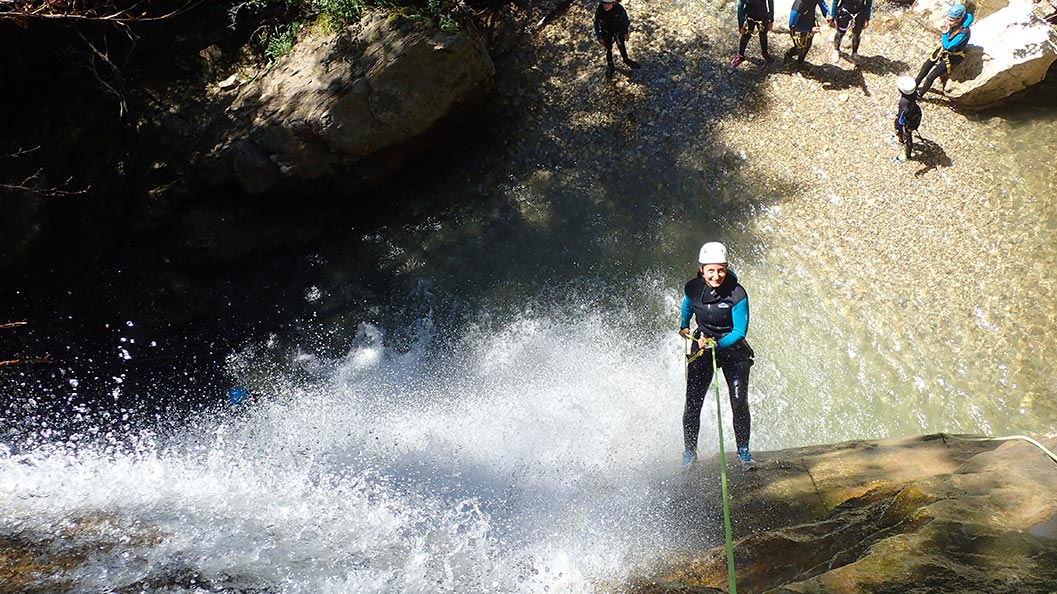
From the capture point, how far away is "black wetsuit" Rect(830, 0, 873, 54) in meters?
9.48

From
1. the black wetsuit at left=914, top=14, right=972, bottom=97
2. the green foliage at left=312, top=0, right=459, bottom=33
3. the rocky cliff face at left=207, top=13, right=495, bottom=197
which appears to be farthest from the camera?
the green foliage at left=312, top=0, right=459, bottom=33

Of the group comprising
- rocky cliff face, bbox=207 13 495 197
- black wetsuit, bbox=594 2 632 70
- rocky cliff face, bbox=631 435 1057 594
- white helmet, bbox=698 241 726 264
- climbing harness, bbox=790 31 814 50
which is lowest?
rocky cliff face, bbox=631 435 1057 594

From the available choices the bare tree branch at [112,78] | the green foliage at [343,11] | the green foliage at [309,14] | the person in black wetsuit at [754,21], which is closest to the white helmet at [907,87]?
the person in black wetsuit at [754,21]

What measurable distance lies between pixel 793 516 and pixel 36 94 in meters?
10.7

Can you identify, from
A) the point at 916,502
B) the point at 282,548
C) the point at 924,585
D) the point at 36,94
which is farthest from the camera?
the point at 36,94

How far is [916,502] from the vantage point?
13.2ft

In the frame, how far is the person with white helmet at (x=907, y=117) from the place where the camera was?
8.03 metres

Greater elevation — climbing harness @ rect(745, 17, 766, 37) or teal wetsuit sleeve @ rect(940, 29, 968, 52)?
climbing harness @ rect(745, 17, 766, 37)

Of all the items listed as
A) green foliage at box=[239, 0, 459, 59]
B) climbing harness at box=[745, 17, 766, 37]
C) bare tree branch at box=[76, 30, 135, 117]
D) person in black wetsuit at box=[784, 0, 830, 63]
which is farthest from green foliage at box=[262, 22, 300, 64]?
person in black wetsuit at box=[784, 0, 830, 63]

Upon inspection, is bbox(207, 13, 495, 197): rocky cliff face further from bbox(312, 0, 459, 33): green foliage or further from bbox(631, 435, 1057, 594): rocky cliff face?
bbox(631, 435, 1057, 594): rocky cliff face

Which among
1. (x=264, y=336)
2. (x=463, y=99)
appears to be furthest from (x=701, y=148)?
(x=264, y=336)

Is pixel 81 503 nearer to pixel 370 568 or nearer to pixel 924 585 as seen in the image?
pixel 370 568

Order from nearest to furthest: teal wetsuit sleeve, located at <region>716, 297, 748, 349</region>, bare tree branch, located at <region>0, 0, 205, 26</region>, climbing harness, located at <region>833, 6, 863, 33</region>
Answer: teal wetsuit sleeve, located at <region>716, 297, 748, 349</region> → bare tree branch, located at <region>0, 0, 205, 26</region> → climbing harness, located at <region>833, 6, 863, 33</region>

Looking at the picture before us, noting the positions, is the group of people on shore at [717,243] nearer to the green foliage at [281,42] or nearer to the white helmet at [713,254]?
the white helmet at [713,254]
